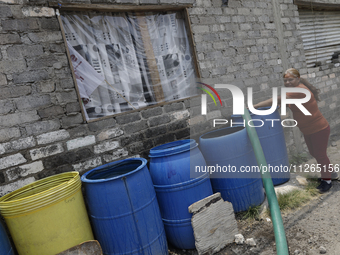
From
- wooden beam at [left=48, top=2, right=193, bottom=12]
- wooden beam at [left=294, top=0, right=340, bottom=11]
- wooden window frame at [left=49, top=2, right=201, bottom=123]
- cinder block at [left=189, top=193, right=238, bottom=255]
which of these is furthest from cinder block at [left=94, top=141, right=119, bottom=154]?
wooden beam at [left=294, top=0, right=340, bottom=11]

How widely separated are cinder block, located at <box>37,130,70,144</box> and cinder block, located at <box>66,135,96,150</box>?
81mm

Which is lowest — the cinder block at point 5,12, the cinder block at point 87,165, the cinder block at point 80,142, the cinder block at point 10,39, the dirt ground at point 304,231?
the dirt ground at point 304,231

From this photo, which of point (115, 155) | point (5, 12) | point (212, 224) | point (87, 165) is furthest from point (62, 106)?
point (212, 224)

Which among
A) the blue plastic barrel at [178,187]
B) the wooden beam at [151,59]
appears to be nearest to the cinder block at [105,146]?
the blue plastic barrel at [178,187]

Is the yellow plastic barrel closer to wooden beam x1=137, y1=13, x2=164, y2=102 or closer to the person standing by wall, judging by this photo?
wooden beam x1=137, y1=13, x2=164, y2=102

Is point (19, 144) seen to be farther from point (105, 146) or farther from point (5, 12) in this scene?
point (5, 12)

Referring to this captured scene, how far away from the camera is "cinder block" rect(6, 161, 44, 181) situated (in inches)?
98.3

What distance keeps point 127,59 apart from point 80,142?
4.07ft

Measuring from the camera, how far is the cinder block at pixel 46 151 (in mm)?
2611

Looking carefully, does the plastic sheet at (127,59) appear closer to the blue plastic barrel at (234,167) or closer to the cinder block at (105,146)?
the cinder block at (105,146)

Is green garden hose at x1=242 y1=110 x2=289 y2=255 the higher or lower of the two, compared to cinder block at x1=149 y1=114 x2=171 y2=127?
lower

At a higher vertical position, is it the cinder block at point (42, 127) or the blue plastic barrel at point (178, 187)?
the cinder block at point (42, 127)

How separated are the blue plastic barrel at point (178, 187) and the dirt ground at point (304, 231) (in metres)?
0.26

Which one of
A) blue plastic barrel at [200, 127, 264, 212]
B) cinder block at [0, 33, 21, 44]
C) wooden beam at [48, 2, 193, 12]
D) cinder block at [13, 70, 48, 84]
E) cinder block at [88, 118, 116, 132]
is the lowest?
blue plastic barrel at [200, 127, 264, 212]
